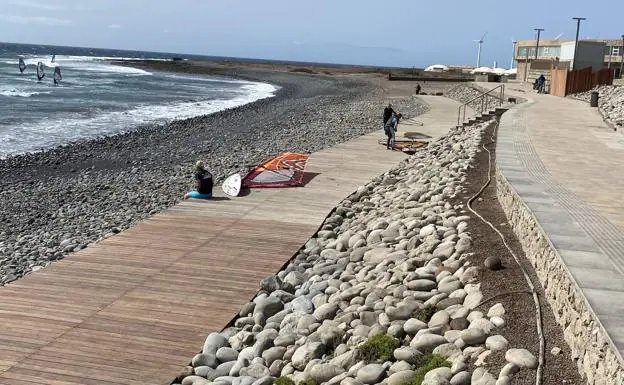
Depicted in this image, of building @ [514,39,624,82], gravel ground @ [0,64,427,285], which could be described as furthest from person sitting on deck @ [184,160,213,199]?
building @ [514,39,624,82]

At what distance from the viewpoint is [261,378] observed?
589cm

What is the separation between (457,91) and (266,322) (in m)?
Result: 45.9

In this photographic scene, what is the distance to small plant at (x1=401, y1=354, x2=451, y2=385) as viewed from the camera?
5004mm

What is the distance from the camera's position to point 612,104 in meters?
23.8

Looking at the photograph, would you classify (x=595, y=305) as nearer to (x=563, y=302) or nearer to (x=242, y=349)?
(x=563, y=302)

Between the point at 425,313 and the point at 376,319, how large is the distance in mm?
540

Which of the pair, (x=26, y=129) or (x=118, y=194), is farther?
(x=26, y=129)

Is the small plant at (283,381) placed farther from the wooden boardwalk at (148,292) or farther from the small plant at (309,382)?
the wooden boardwalk at (148,292)

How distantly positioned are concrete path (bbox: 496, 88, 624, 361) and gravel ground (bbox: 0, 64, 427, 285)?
715 centimetres

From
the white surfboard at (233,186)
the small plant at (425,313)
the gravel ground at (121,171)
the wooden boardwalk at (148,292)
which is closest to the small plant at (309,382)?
the small plant at (425,313)

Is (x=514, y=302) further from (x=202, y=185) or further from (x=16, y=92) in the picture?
(x=16, y=92)

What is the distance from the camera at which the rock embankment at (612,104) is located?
1956cm

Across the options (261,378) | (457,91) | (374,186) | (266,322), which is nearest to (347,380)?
(261,378)

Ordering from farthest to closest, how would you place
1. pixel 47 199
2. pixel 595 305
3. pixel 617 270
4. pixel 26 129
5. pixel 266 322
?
pixel 26 129 → pixel 47 199 → pixel 266 322 → pixel 617 270 → pixel 595 305
